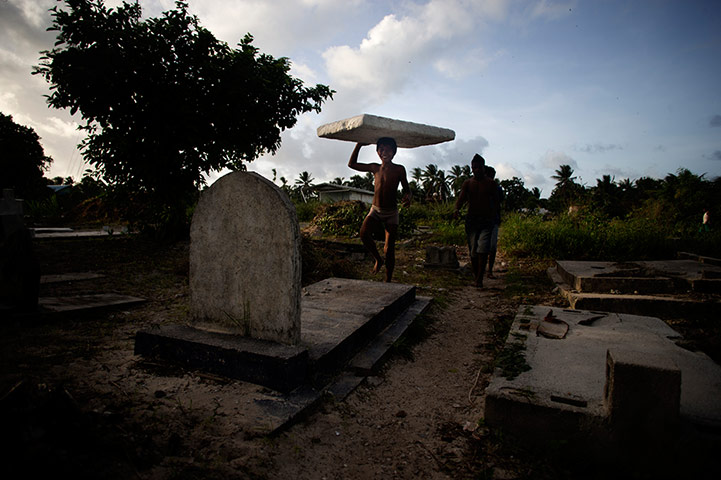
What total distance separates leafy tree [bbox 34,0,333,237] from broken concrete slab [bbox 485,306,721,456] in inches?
332

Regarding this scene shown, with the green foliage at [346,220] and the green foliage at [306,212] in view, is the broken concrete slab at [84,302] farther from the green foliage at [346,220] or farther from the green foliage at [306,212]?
the green foliage at [306,212]

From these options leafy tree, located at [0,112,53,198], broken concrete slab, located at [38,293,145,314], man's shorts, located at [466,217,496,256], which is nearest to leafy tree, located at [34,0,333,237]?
broken concrete slab, located at [38,293,145,314]

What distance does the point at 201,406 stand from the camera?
6.90ft

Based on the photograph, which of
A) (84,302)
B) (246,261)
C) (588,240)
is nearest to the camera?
(246,261)

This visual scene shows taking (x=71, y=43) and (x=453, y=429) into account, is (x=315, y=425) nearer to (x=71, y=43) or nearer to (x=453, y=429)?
(x=453, y=429)

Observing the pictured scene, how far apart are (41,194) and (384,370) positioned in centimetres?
3040

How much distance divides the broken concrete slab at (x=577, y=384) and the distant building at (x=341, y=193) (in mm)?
36917

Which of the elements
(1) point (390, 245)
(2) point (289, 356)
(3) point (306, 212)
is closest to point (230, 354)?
(2) point (289, 356)

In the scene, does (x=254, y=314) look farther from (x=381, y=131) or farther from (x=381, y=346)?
(x=381, y=131)

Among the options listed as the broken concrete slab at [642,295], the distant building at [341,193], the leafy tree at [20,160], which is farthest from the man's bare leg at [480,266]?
the distant building at [341,193]

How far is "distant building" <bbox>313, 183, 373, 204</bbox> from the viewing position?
4056 centimetres

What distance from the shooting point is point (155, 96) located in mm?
8414

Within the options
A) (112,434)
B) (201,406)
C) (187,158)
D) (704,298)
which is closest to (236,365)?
(201,406)

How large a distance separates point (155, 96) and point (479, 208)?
746 cm
